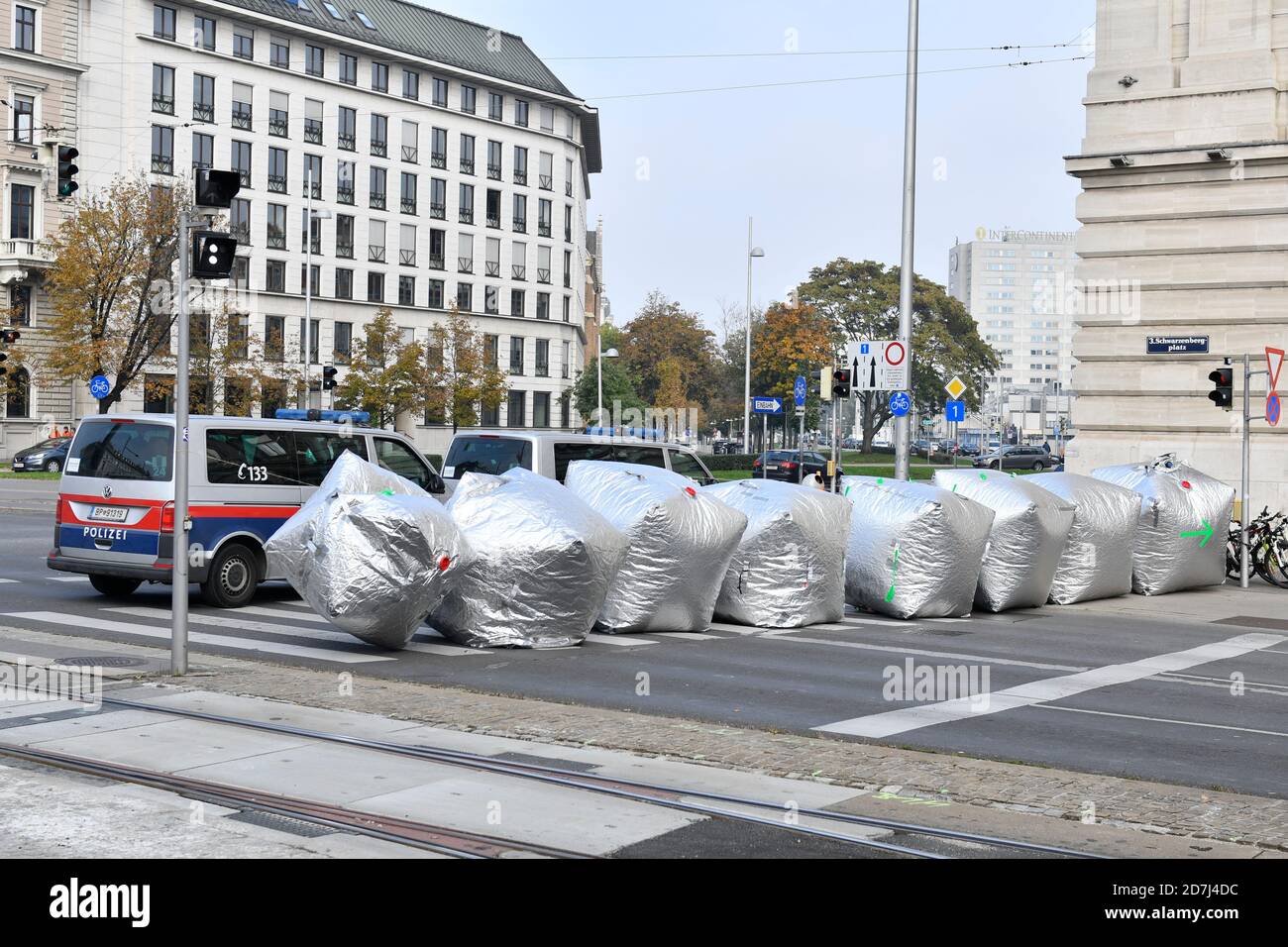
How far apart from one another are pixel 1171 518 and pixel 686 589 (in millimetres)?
8629

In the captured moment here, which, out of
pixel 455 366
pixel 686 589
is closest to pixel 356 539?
pixel 686 589

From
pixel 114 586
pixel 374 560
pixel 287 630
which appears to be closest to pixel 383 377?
pixel 114 586

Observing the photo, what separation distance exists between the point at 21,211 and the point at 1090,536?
52095 mm

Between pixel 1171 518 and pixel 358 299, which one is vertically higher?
pixel 358 299

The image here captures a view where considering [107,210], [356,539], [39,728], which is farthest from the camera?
[107,210]

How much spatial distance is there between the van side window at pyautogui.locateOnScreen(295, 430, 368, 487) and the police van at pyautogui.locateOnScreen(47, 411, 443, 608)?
2.4 inches

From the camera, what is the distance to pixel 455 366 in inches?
2645

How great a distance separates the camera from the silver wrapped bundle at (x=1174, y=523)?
20016mm

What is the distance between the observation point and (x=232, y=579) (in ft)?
51.4

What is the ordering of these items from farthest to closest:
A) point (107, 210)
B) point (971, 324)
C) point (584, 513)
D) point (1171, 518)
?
point (971, 324)
point (107, 210)
point (1171, 518)
point (584, 513)

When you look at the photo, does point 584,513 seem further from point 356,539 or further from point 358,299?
point 358,299

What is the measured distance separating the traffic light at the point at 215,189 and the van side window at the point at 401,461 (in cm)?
676

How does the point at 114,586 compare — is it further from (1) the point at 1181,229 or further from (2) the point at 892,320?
(2) the point at 892,320

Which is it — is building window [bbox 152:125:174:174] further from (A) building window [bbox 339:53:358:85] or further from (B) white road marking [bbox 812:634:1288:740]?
(B) white road marking [bbox 812:634:1288:740]
